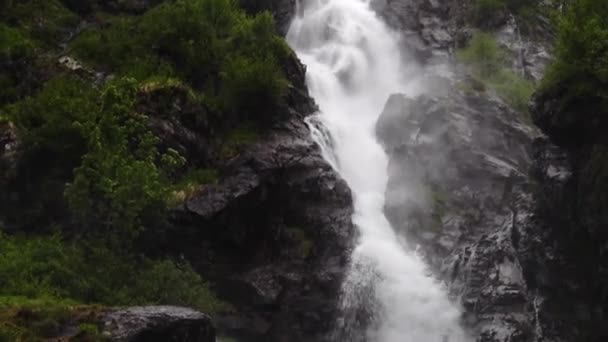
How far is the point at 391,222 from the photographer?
28562mm

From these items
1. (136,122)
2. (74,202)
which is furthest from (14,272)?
(136,122)

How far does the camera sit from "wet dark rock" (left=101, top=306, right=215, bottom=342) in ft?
46.7

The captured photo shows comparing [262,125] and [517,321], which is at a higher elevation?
[262,125]

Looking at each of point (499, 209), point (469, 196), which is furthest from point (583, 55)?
point (469, 196)

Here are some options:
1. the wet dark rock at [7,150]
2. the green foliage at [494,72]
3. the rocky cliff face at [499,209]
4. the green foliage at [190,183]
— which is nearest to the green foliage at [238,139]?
the green foliage at [190,183]

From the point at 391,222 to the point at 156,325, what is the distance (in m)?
15.4

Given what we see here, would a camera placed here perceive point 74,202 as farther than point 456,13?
No

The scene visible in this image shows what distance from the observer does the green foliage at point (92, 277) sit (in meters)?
17.3

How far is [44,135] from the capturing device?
21984 mm

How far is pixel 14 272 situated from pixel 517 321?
630 inches

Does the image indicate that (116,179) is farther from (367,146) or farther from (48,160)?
(367,146)

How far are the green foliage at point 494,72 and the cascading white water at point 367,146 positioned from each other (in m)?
3.60

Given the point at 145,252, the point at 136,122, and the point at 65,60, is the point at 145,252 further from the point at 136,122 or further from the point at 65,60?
the point at 65,60

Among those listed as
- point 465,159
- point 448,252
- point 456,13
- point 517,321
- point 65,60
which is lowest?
point 517,321
